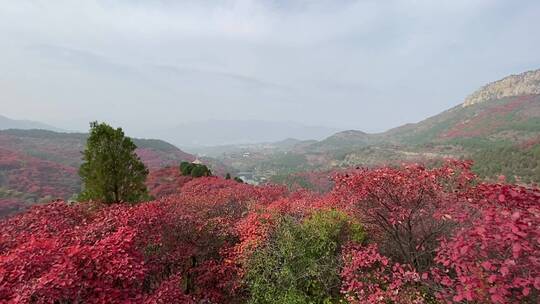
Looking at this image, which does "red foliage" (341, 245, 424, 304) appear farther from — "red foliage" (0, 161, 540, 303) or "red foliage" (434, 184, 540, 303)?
"red foliage" (434, 184, 540, 303)

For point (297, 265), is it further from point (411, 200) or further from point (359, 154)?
point (359, 154)

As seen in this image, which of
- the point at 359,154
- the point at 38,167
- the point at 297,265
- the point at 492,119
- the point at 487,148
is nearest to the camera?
the point at 297,265

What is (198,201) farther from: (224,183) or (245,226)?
(224,183)

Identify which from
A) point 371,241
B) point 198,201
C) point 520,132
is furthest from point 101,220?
point 520,132

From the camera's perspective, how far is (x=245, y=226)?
1162 centimetres

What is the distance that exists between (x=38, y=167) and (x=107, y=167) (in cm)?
8171

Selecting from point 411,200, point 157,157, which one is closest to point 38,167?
point 157,157

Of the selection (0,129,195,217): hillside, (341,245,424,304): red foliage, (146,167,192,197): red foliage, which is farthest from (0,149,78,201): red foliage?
(341,245,424,304): red foliage

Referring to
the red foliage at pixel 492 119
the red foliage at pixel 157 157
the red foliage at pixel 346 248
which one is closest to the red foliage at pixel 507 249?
the red foliage at pixel 346 248

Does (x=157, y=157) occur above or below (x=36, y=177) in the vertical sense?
below

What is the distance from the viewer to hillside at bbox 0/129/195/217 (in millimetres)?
65062

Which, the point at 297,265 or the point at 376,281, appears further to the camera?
the point at 297,265

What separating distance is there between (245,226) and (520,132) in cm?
12820

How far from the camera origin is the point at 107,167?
61.4 ft
